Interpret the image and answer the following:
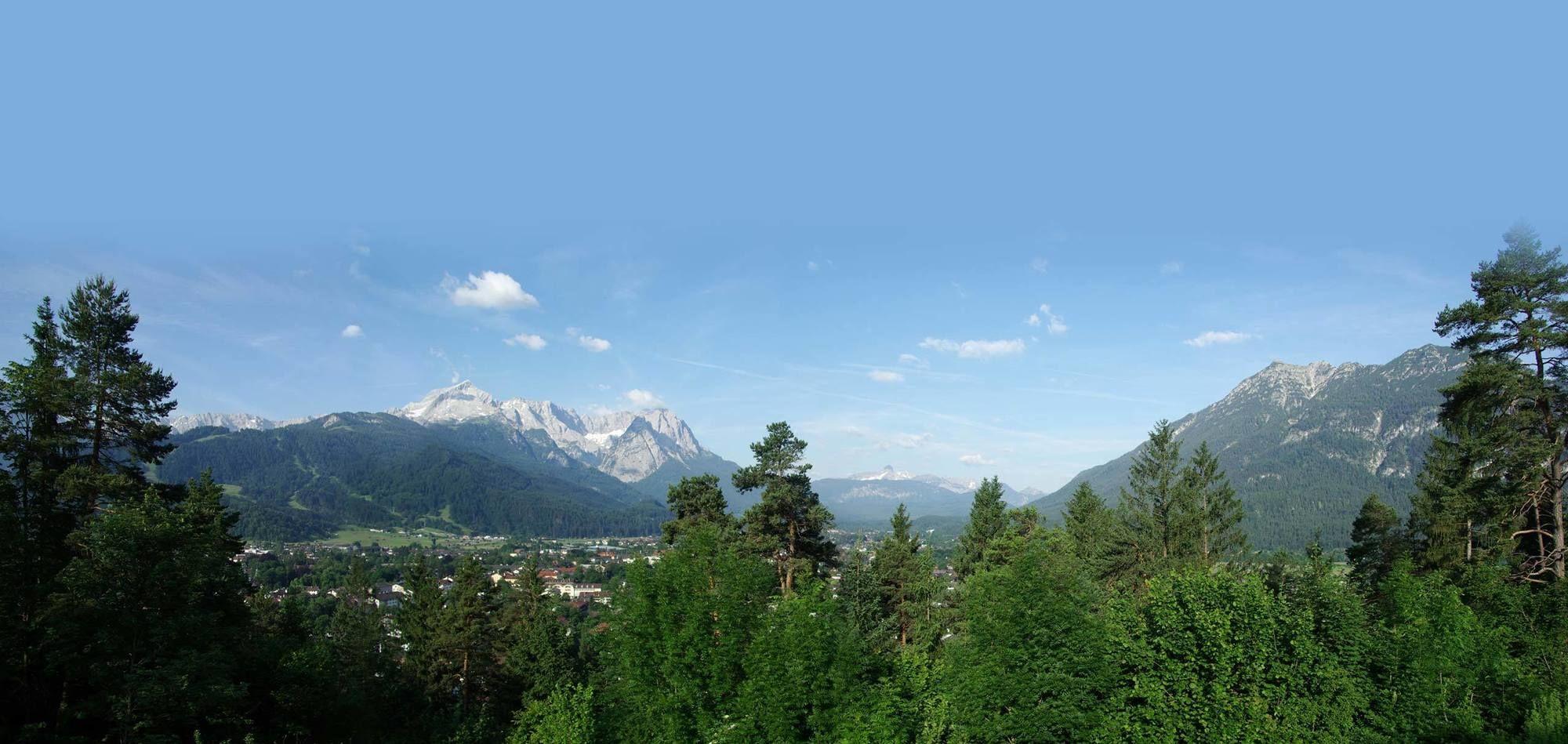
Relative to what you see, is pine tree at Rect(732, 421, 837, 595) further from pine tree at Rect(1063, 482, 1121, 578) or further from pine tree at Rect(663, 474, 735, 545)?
pine tree at Rect(1063, 482, 1121, 578)

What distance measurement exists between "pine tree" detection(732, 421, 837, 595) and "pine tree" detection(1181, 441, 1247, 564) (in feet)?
70.6

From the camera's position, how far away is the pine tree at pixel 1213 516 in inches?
1464

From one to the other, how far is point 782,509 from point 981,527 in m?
16.1

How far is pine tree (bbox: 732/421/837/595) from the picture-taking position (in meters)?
34.2

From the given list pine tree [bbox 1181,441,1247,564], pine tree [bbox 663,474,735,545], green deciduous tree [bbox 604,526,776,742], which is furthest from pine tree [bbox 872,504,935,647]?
green deciduous tree [bbox 604,526,776,742]

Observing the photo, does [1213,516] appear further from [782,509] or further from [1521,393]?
[782,509]

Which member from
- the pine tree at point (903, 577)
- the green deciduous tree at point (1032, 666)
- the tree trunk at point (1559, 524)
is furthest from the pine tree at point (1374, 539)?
the green deciduous tree at point (1032, 666)

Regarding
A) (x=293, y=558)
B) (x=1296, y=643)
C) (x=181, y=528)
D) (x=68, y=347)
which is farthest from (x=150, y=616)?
(x=293, y=558)

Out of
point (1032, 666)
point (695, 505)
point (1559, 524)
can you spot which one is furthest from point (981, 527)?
point (1559, 524)

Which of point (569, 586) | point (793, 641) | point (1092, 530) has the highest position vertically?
point (1092, 530)

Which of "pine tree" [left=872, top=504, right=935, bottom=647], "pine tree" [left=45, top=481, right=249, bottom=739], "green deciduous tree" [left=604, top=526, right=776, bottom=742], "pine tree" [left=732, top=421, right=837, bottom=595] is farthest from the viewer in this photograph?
"pine tree" [left=872, top=504, right=935, bottom=647]

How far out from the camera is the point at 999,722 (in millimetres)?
21203

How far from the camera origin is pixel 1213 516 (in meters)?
37.6

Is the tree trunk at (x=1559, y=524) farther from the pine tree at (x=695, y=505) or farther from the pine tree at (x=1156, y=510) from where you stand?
the pine tree at (x=695, y=505)
